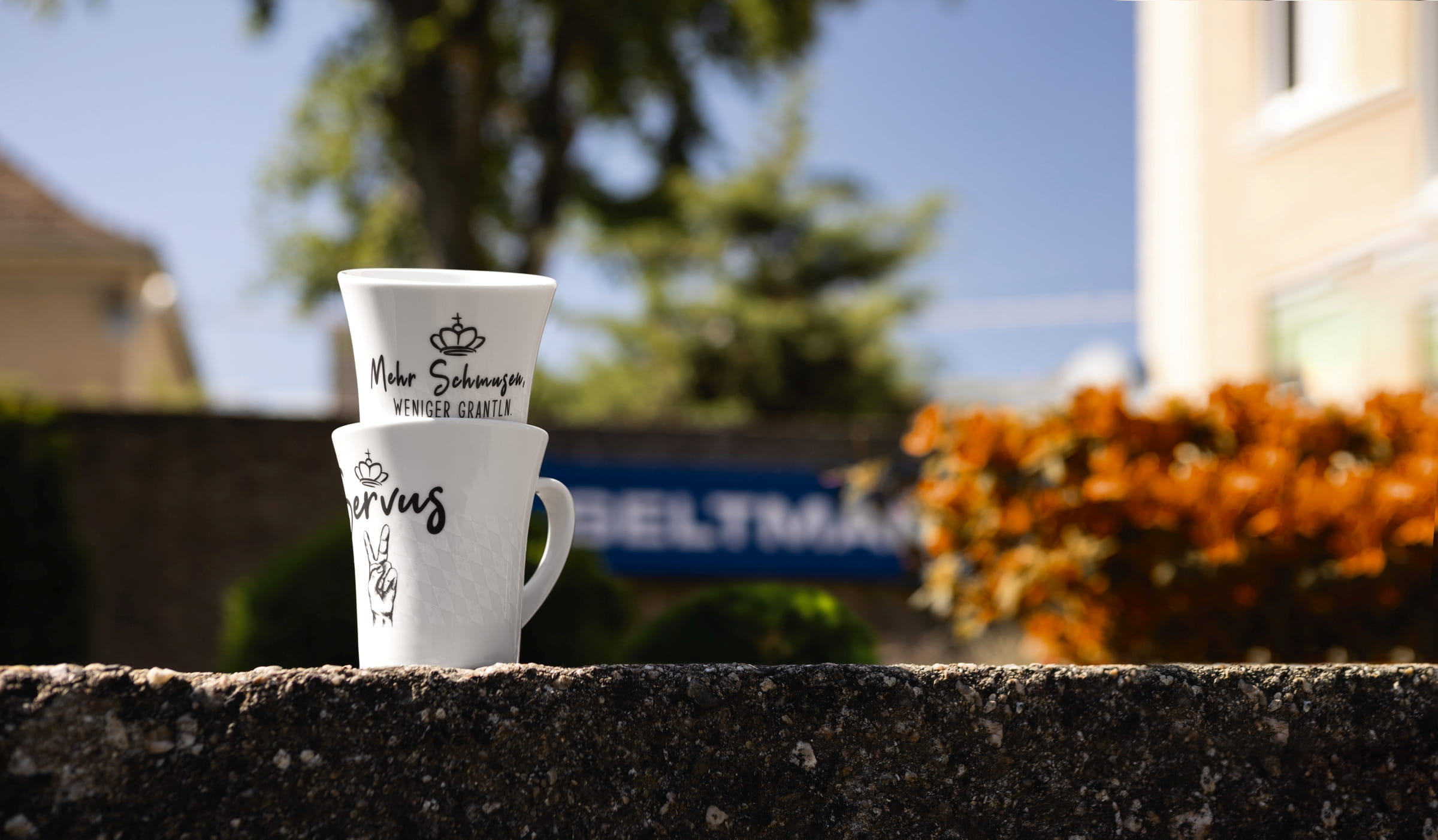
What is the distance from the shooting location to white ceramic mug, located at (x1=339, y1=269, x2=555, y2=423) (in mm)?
936

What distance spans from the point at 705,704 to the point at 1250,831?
47 cm

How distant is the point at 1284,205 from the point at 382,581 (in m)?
5.90

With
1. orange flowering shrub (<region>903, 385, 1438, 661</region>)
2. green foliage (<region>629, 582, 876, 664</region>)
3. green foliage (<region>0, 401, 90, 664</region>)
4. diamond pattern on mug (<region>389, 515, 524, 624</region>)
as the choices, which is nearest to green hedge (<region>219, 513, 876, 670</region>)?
green foliage (<region>629, 582, 876, 664</region>)

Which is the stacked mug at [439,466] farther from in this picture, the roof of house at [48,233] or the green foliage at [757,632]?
the roof of house at [48,233]

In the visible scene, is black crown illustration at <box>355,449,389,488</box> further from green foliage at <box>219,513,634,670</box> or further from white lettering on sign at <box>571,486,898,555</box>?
white lettering on sign at <box>571,486,898,555</box>

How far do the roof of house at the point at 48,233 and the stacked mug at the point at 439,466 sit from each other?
48.6 feet

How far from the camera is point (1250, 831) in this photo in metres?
0.90

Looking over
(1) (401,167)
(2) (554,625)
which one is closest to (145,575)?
(2) (554,625)

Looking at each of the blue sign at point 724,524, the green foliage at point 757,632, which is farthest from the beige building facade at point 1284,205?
the blue sign at point 724,524

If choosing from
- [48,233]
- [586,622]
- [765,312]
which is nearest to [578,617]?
[586,622]

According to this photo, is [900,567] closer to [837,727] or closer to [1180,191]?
[1180,191]

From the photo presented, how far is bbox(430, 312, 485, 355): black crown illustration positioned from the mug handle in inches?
6.0

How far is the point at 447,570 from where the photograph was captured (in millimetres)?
919

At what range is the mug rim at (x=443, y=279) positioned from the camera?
932 mm
